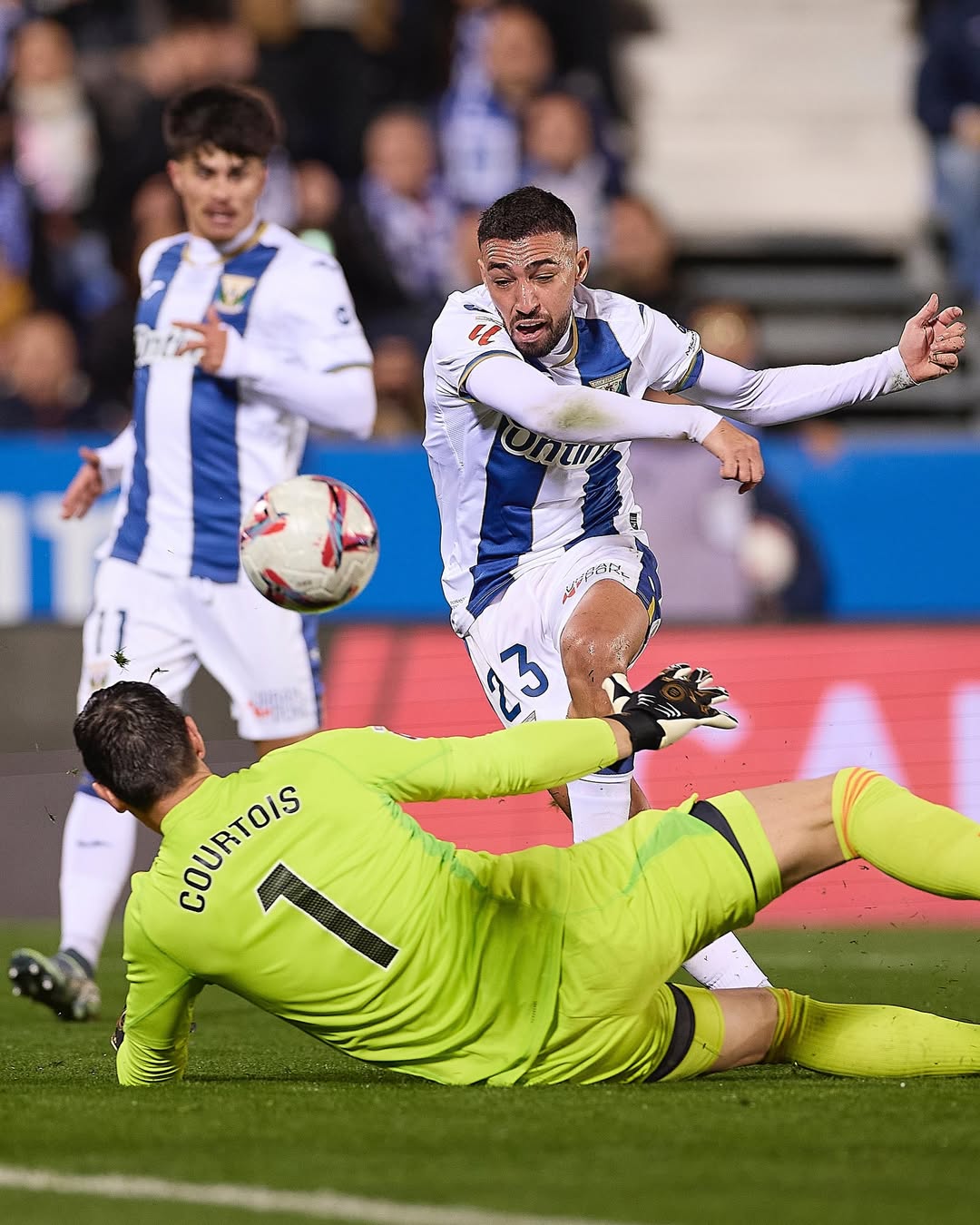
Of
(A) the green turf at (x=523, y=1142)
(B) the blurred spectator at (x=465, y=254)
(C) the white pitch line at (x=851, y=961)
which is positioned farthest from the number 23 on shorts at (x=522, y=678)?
(B) the blurred spectator at (x=465, y=254)

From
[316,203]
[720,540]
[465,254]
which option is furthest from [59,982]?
[465,254]

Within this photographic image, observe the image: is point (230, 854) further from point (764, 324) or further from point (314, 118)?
point (764, 324)

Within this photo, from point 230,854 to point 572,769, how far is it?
756 mm

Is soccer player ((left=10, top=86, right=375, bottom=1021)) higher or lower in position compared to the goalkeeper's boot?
higher

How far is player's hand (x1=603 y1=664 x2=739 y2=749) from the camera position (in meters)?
4.73

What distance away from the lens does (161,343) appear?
748 cm

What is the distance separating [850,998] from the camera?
22.9ft

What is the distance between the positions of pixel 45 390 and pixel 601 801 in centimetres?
690

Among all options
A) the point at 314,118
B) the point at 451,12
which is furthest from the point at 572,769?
the point at 451,12

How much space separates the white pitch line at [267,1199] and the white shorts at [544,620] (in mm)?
2533

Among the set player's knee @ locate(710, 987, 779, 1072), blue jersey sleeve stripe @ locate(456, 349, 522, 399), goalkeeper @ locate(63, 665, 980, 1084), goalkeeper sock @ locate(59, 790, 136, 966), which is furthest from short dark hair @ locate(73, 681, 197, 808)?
goalkeeper sock @ locate(59, 790, 136, 966)

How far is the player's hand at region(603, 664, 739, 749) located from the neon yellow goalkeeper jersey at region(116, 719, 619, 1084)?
125 mm

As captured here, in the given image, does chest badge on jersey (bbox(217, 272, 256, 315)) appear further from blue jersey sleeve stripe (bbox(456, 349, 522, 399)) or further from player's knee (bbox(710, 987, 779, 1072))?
player's knee (bbox(710, 987, 779, 1072))

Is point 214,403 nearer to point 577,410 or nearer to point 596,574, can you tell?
point 596,574
